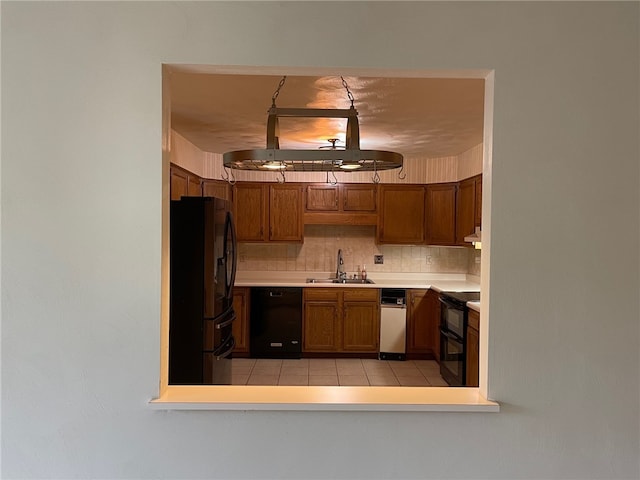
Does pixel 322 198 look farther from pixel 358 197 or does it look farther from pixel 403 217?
pixel 403 217

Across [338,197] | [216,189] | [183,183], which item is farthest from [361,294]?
[183,183]

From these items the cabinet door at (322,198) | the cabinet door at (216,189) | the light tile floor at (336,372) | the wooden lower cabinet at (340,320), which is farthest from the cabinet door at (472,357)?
the cabinet door at (216,189)

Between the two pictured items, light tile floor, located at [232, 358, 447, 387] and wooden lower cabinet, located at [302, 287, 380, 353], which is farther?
wooden lower cabinet, located at [302, 287, 380, 353]

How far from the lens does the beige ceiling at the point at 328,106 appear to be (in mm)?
2502

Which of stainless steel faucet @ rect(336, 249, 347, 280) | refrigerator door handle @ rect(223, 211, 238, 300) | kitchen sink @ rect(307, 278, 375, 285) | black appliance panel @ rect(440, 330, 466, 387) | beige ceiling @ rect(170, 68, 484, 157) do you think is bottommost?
black appliance panel @ rect(440, 330, 466, 387)

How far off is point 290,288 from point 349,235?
1.09 meters

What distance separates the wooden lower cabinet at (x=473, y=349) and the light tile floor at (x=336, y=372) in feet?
2.40

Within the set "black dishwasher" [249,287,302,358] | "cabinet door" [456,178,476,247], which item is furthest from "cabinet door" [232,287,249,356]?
"cabinet door" [456,178,476,247]

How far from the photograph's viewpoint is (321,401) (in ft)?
5.01

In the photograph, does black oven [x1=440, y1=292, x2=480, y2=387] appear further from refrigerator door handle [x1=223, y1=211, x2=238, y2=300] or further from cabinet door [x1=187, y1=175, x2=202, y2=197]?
cabinet door [x1=187, y1=175, x2=202, y2=197]

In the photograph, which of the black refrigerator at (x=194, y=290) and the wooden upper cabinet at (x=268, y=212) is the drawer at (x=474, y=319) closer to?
the black refrigerator at (x=194, y=290)

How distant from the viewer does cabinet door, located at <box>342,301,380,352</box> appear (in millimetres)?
4871

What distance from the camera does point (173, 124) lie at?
3.53 m

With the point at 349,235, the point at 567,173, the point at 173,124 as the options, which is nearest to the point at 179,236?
the point at 173,124
